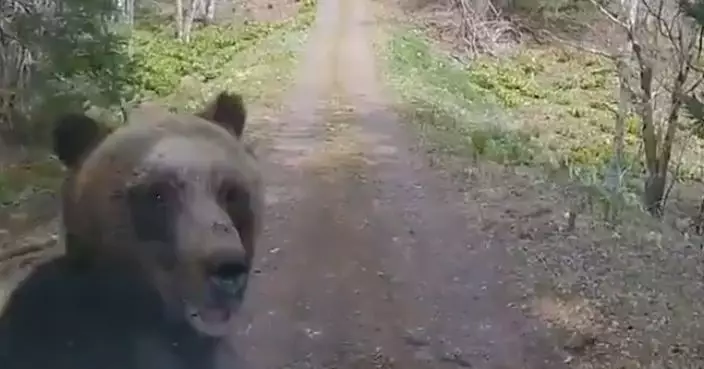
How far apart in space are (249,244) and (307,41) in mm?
1332

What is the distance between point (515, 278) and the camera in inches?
68.1

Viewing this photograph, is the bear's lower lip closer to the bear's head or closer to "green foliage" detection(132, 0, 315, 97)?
the bear's head

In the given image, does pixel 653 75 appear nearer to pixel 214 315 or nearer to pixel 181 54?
pixel 181 54

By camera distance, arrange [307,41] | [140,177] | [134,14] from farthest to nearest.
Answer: [307,41] → [134,14] → [140,177]

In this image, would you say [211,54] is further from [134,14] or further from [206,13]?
[134,14]

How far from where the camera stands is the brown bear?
2.42 feet

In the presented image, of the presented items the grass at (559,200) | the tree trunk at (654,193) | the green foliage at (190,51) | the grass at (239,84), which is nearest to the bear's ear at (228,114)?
the grass at (239,84)

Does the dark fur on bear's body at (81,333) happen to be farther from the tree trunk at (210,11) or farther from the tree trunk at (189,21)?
the tree trunk at (210,11)

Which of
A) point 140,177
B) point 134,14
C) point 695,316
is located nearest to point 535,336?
point 695,316

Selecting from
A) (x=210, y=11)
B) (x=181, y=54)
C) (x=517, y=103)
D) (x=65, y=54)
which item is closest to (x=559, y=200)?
(x=517, y=103)

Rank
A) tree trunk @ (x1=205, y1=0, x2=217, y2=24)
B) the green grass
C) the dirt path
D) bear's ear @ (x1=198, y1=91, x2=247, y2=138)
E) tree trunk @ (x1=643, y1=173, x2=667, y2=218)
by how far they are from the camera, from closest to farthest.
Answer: bear's ear @ (x1=198, y1=91, x2=247, y2=138) < the dirt path < tree trunk @ (x1=205, y1=0, x2=217, y2=24) < the green grass < tree trunk @ (x1=643, y1=173, x2=667, y2=218)

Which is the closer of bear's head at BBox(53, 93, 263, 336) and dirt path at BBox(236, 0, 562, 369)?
bear's head at BBox(53, 93, 263, 336)

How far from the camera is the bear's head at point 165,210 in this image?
28.7 inches

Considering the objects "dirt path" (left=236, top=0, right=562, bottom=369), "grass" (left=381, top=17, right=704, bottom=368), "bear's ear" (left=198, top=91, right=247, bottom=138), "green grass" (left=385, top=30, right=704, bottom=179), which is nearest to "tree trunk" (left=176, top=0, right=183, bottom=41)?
"dirt path" (left=236, top=0, right=562, bottom=369)
